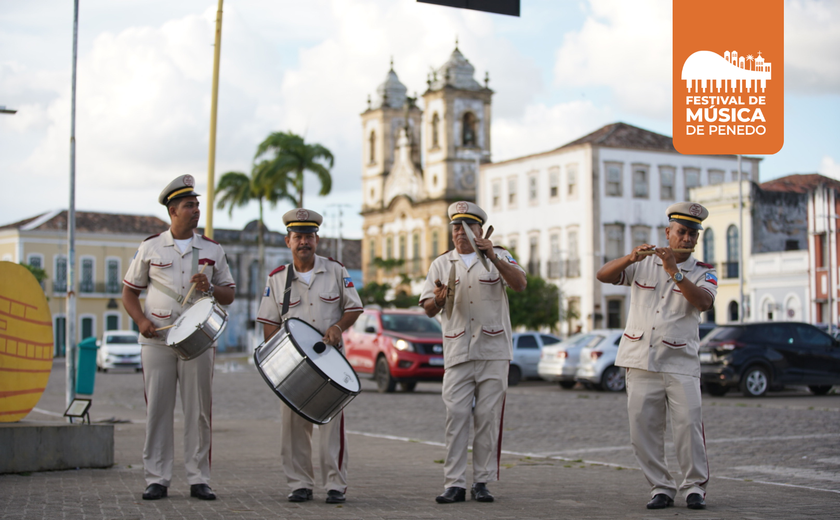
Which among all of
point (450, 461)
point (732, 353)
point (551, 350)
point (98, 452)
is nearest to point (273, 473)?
point (98, 452)

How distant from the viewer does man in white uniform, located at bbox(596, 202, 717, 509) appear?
23.9ft

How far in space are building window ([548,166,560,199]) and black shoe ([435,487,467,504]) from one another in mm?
62136

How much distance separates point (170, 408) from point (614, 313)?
59992 millimetres

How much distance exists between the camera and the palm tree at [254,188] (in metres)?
49.6

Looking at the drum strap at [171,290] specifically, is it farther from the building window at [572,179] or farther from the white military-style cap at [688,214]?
the building window at [572,179]

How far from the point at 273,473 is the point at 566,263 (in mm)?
59209

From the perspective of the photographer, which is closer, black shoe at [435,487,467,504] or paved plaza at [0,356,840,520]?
paved plaza at [0,356,840,520]

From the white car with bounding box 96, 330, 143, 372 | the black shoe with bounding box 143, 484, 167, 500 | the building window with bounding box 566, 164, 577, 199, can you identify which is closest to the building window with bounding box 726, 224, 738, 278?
the building window with bounding box 566, 164, 577, 199

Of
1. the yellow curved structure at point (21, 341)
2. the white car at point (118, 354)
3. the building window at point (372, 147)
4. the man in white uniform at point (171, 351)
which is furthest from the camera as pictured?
the building window at point (372, 147)

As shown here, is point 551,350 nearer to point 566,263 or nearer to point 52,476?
point 52,476

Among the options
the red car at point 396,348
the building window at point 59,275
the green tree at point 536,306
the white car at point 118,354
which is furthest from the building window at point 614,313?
the red car at point 396,348

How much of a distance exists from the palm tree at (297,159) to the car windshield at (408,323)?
2540cm

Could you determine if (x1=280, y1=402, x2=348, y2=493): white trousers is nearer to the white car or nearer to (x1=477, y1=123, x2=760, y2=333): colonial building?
the white car

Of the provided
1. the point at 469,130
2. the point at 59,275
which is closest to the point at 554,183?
the point at 469,130
